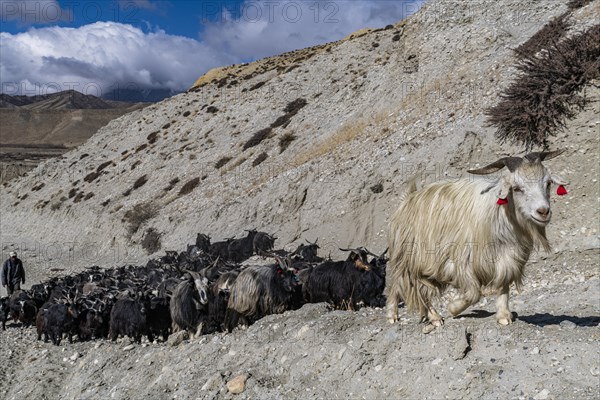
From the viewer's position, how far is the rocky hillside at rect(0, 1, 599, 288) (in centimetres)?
1626

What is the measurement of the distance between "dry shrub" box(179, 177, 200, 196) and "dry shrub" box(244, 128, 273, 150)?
348 centimetres

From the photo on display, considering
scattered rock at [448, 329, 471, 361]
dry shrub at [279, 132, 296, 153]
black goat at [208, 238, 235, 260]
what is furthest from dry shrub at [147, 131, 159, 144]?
scattered rock at [448, 329, 471, 361]

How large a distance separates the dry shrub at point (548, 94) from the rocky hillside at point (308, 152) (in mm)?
456

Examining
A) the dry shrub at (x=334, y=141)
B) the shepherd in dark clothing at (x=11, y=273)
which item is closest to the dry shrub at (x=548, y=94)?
the dry shrub at (x=334, y=141)

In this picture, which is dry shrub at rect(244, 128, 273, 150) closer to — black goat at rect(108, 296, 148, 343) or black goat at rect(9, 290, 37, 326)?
black goat at rect(9, 290, 37, 326)

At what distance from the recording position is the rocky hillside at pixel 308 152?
53.3 ft

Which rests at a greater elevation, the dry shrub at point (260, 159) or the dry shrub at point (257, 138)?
the dry shrub at point (257, 138)

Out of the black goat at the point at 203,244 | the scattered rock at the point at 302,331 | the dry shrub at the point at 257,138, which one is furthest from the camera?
the dry shrub at the point at 257,138

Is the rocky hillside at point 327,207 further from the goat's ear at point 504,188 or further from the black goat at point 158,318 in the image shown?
the goat's ear at point 504,188

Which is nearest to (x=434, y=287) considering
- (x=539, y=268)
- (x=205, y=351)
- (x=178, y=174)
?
(x=205, y=351)

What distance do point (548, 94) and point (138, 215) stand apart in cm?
2095

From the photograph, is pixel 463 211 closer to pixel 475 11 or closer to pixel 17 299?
pixel 17 299

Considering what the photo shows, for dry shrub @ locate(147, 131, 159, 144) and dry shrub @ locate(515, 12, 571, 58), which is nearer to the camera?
dry shrub @ locate(515, 12, 571, 58)

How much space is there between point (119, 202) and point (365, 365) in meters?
28.8
